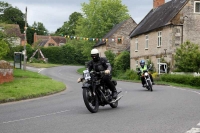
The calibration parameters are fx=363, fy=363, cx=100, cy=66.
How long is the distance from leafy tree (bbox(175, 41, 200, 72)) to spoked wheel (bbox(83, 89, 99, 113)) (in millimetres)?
25206

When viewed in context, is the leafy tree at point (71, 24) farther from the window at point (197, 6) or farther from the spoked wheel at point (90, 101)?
the spoked wheel at point (90, 101)

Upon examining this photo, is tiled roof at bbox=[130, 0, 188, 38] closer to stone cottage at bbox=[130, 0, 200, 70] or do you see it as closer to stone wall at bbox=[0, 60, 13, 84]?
stone cottage at bbox=[130, 0, 200, 70]

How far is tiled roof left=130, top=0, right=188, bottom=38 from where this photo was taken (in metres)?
40.4

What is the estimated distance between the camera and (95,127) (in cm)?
808

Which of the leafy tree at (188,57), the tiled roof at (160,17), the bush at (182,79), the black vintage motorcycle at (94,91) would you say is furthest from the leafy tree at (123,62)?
the black vintage motorcycle at (94,91)

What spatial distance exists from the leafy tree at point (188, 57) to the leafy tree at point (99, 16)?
35.2 m

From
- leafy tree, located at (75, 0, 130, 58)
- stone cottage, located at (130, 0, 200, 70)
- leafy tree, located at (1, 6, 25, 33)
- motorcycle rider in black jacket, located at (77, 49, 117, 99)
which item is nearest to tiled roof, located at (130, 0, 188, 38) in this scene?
stone cottage, located at (130, 0, 200, 70)

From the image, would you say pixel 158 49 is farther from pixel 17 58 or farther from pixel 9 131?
pixel 9 131

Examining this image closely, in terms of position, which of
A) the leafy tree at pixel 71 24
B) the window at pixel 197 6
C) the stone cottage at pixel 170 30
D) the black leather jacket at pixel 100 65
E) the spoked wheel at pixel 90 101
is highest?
the leafy tree at pixel 71 24

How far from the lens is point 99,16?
228ft

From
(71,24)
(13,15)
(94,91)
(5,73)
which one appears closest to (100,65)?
(94,91)

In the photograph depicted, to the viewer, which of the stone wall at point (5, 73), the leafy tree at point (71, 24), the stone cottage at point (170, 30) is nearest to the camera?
the stone wall at point (5, 73)

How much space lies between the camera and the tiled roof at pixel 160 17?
4039 cm

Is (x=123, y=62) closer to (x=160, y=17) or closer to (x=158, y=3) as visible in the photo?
(x=158, y=3)
